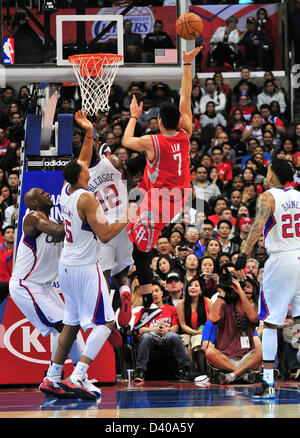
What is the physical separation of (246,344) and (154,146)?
116 inches

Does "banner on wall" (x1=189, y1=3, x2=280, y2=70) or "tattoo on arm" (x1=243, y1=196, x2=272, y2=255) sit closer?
"tattoo on arm" (x1=243, y1=196, x2=272, y2=255)

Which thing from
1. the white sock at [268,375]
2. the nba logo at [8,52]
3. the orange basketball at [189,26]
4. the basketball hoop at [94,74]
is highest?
the nba logo at [8,52]

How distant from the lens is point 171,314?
10688 mm

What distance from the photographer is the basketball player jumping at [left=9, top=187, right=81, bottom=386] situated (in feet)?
28.7

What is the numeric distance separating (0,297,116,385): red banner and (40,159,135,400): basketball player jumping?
1.27 meters

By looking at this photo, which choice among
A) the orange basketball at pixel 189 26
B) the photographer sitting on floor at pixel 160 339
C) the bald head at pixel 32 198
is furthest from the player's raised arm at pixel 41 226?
the orange basketball at pixel 189 26

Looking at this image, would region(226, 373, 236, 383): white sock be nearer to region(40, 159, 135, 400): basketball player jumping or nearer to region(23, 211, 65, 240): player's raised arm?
region(40, 159, 135, 400): basketball player jumping

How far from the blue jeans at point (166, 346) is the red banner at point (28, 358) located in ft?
1.85

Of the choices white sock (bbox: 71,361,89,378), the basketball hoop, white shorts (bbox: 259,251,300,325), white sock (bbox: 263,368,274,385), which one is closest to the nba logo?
the basketball hoop

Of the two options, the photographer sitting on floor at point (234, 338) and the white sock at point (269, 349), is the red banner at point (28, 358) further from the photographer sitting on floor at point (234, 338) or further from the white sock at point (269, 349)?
the white sock at point (269, 349)

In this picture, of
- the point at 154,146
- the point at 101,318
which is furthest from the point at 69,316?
the point at 154,146

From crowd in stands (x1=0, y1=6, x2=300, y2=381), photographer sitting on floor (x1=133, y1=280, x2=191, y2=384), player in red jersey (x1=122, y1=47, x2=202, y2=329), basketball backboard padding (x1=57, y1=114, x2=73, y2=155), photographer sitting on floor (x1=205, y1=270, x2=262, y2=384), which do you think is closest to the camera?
player in red jersey (x1=122, y1=47, x2=202, y2=329)

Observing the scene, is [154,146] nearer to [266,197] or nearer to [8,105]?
[266,197]

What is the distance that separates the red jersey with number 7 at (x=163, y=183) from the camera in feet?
27.5
